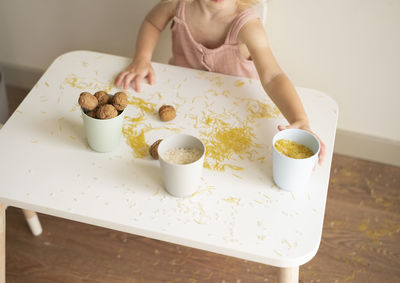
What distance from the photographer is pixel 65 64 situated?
1.19 m

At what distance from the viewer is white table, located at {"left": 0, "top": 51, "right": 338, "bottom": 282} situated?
2.66 feet

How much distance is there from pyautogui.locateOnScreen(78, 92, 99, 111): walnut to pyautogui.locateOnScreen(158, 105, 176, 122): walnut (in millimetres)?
169

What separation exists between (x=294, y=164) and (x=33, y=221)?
987mm

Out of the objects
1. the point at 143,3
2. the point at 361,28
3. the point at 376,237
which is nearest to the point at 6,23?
the point at 143,3

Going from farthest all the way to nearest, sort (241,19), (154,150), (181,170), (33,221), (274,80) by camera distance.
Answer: (33,221)
(241,19)
(274,80)
(154,150)
(181,170)

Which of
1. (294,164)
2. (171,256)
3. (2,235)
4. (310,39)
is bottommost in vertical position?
(171,256)

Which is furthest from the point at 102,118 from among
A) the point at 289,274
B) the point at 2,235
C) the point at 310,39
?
the point at 310,39

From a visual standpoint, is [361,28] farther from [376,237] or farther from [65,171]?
[65,171]

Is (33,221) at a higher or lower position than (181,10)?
lower

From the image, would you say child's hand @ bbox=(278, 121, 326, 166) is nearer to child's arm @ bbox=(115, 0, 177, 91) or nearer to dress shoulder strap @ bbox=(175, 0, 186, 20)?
child's arm @ bbox=(115, 0, 177, 91)

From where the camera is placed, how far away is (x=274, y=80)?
1116 millimetres

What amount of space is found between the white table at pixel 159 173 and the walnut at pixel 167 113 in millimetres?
16

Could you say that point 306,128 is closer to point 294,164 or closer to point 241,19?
point 294,164

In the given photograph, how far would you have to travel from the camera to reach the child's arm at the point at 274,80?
1004 millimetres
